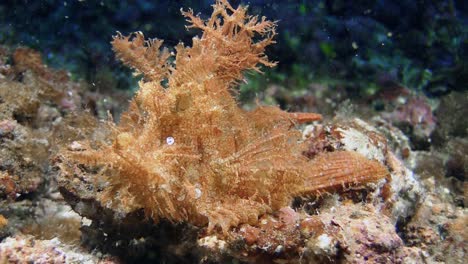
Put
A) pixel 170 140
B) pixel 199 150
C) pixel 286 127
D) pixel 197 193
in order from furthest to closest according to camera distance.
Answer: pixel 286 127 < pixel 199 150 < pixel 170 140 < pixel 197 193

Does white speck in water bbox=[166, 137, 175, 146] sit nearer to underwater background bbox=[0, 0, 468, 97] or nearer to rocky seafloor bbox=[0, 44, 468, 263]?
rocky seafloor bbox=[0, 44, 468, 263]

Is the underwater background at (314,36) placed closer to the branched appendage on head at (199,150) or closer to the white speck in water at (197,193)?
the branched appendage on head at (199,150)

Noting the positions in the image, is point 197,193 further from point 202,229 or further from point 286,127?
point 286,127

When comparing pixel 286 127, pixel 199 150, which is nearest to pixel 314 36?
pixel 286 127

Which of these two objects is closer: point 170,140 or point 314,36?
point 170,140

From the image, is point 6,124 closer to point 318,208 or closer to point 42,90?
point 42,90

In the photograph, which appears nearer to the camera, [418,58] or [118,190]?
[118,190]

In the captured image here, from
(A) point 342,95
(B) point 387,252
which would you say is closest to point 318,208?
(B) point 387,252

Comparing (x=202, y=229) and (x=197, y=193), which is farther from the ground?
(x=197, y=193)
